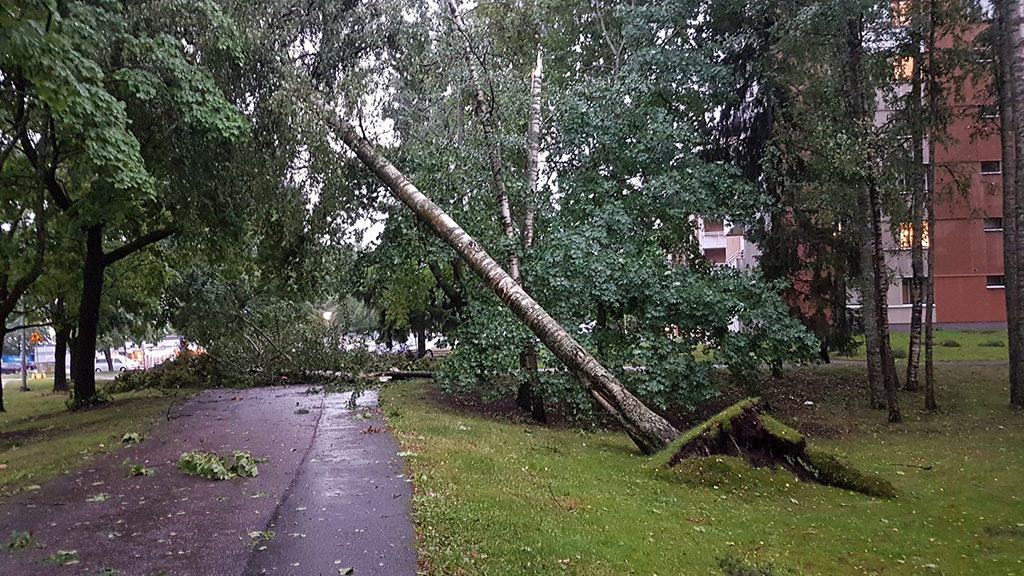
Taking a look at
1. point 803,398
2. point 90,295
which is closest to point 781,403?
point 803,398

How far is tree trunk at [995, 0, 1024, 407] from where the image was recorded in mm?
13375

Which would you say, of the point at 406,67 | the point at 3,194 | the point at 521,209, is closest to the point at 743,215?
the point at 521,209

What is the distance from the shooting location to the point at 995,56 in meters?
14.9

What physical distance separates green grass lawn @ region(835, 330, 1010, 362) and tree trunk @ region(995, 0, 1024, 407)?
301 inches

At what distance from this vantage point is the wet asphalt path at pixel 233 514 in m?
5.03

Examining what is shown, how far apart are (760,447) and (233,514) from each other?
6233mm

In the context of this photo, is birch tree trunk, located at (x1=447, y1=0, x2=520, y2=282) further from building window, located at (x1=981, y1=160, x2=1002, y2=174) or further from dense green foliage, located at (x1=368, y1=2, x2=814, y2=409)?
building window, located at (x1=981, y1=160, x2=1002, y2=174)

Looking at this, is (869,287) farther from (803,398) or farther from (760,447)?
(760,447)

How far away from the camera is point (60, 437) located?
1277 cm

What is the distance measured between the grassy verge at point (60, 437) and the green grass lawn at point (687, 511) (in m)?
4.37

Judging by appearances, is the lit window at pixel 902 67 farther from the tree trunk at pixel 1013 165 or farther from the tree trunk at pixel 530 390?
the tree trunk at pixel 530 390

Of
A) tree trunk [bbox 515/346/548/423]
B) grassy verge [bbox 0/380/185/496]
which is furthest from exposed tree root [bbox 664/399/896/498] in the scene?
grassy verge [bbox 0/380/185/496]

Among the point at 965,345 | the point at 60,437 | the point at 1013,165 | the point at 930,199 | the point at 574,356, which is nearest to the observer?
the point at 574,356

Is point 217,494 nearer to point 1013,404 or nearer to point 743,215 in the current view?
→ point 743,215
